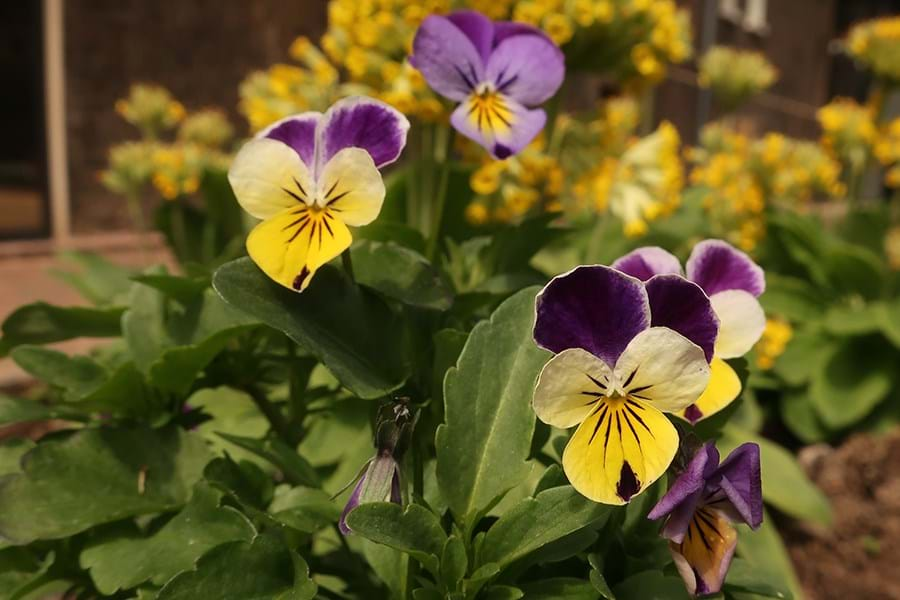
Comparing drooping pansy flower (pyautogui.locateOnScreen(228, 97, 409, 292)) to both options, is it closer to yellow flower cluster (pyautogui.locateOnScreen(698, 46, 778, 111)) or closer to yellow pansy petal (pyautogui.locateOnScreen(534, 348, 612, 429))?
yellow pansy petal (pyautogui.locateOnScreen(534, 348, 612, 429))

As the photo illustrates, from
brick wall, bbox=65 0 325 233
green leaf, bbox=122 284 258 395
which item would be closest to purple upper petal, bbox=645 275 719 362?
green leaf, bbox=122 284 258 395

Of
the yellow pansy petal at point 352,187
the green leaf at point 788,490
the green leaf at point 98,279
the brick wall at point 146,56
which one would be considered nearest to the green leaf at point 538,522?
the yellow pansy petal at point 352,187

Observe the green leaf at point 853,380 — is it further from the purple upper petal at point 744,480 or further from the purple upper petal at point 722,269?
the purple upper petal at point 744,480

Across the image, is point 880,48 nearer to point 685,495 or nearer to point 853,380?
point 853,380

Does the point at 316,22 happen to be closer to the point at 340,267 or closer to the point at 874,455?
the point at 874,455

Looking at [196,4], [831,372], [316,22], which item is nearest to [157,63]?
[196,4]

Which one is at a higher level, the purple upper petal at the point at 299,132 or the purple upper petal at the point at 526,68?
the purple upper petal at the point at 526,68
